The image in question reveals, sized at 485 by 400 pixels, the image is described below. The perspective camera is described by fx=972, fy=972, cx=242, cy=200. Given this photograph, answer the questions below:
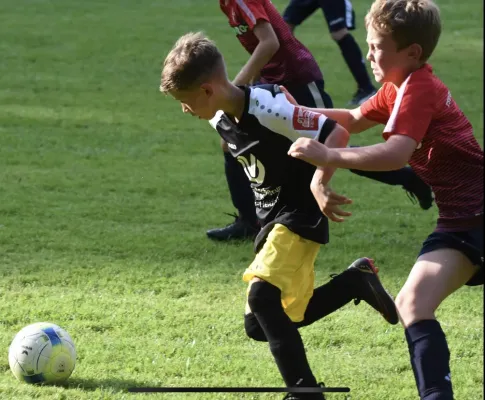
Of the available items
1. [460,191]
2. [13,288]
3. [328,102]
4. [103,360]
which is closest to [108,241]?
[13,288]

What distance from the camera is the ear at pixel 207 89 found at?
3.69 m

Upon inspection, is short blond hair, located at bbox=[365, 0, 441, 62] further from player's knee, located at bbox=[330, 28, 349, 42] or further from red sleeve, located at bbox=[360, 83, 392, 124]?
player's knee, located at bbox=[330, 28, 349, 42]

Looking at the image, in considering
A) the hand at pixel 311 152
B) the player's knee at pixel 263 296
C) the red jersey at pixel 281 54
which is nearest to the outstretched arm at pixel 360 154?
the hand at pixel 311 152

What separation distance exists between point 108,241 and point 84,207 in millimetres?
874

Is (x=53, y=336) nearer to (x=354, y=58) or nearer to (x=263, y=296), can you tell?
(x=263, y=296)

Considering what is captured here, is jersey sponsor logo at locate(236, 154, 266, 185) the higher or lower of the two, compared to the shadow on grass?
higher

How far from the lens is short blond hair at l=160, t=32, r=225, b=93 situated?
12.0 feet

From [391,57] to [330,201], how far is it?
0.57 metres

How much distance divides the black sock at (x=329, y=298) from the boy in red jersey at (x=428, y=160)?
0.74 meters

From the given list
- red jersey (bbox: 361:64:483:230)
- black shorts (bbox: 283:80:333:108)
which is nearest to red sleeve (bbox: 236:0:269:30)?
black shorts (bbox: 283:80:333:108)

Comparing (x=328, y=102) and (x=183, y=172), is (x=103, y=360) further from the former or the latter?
(x=183, y=172)

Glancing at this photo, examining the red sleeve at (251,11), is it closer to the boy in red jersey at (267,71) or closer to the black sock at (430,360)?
the boy in red jersey at (267,71)

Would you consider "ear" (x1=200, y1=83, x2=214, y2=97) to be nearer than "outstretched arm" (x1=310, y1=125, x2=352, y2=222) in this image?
No

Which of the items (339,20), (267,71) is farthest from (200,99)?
(339,20)
